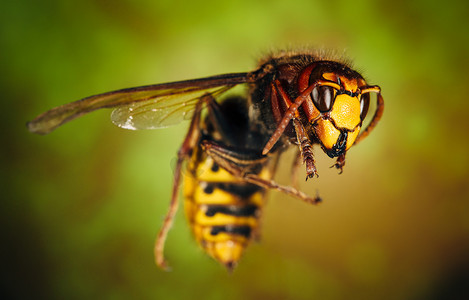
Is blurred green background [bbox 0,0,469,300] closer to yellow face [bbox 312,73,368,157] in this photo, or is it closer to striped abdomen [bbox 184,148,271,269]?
striped abdomen [bbox 184,148,271,269]

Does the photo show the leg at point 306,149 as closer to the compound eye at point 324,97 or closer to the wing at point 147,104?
the compound eye at point 324,97

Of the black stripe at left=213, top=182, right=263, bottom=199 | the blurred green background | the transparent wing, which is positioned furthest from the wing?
the blurred green background

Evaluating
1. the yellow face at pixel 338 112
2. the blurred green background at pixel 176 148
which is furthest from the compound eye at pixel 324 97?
the blurred green background at pixel 176 148

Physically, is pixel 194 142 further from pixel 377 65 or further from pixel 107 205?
pixel 377 65

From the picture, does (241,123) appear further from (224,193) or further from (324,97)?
(324,97)

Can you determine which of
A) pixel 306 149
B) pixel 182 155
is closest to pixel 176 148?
pixel 182 155
